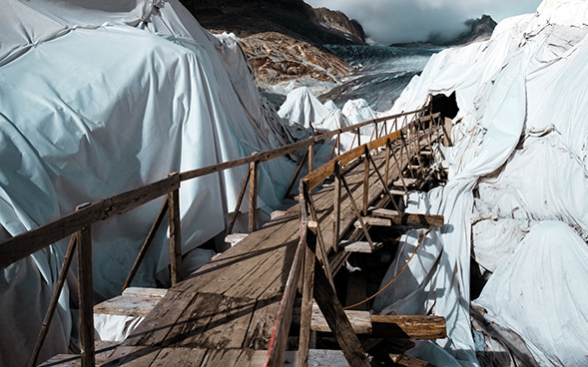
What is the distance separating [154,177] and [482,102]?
981 centimetres

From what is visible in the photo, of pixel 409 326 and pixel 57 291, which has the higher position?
pixel 57 291

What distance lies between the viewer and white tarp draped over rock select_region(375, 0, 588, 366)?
17.0 feet

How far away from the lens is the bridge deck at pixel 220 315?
2099mm

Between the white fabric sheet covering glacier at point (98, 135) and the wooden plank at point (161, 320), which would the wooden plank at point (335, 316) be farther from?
the white fabric sheet covering glacier at point (98, 135)

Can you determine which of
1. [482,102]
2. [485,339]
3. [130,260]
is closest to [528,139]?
[482,102]

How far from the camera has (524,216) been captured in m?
7.09

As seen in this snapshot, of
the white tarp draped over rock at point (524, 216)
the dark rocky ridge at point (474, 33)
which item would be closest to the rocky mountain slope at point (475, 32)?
the dark rocky ridge at point (474, 33)

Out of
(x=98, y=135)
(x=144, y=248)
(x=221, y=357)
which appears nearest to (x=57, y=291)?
(x=221, y=357)

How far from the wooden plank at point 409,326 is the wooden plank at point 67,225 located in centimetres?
195

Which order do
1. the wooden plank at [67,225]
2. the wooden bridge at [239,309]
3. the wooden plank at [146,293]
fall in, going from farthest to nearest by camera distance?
1. the wooden plank at [146,293]
2. the wooden bridge at [239,309]
3. the wooden plank at [67,225]

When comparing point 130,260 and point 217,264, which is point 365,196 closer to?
point 217,264

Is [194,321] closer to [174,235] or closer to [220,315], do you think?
[220,315]

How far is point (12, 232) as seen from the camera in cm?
308

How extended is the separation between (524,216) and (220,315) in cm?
666
